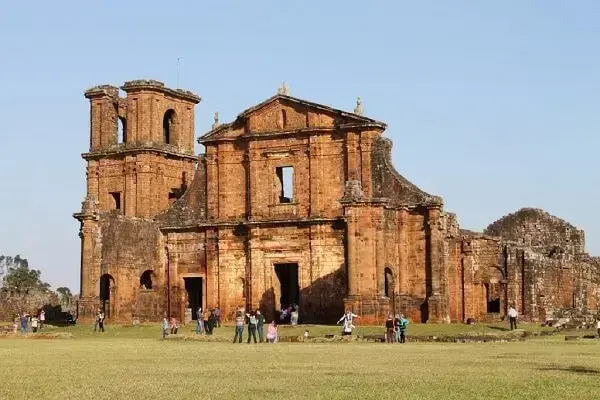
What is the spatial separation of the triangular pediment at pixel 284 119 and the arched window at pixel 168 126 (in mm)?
5257

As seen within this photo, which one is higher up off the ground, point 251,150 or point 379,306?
point 251,150

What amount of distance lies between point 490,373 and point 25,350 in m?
15.4

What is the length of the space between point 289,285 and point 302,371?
34.0 meters

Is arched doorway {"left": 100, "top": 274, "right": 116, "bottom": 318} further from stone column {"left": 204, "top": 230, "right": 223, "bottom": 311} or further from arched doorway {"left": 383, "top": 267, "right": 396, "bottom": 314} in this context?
arched doorway {"left": 383, "top": 267, "right": 396, "bottom": 314}

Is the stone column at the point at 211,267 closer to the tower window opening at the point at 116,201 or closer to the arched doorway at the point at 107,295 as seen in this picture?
the arched doorway at the point at 107,295

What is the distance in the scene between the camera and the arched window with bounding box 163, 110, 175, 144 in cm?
5972

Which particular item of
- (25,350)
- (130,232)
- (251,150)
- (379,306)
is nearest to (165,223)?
(130,232)

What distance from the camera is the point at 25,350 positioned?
109 ft

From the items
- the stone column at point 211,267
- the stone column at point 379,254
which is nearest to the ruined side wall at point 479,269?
the stone column at point 379,254

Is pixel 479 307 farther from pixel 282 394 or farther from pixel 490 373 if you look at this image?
pixel 282 394

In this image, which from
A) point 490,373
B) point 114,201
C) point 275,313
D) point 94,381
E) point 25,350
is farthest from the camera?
point 114,201

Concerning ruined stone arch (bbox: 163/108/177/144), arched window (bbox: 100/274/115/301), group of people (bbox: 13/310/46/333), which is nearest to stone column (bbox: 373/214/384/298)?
arched window (bbox: 100/274/115/301)

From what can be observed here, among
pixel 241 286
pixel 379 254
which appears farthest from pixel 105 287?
pixel 379 254

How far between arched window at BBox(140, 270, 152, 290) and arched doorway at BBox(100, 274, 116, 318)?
1.61m
